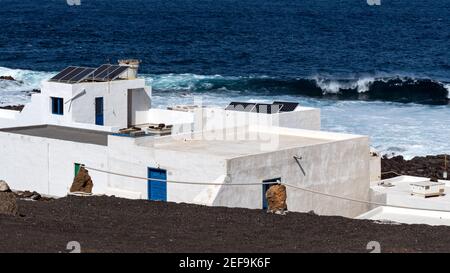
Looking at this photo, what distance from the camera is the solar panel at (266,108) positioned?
33656 millimetres

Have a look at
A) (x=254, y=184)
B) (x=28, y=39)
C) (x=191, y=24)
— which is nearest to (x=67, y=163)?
(x=254, y=184)

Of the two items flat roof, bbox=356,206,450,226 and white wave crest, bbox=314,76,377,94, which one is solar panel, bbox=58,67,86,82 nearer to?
flat roof, bbox=356,206,450,226

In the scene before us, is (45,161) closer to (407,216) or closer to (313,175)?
(313,175)

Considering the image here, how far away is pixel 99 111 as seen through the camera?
1373 inches

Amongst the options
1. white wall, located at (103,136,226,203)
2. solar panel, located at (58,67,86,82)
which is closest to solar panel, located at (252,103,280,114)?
solar panel, located at (58,67,86,82)

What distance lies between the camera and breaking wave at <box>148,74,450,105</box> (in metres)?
69.8

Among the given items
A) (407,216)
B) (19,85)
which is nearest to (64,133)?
(407,216)

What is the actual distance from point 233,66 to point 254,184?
6072 centimetres

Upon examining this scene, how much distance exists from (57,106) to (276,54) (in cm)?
6195

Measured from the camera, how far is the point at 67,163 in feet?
97.2

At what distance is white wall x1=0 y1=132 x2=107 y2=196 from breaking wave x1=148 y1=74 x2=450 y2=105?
36.6m

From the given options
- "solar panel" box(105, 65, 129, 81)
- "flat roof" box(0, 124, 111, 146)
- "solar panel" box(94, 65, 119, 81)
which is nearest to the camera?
"flat roof" box(0, 124, 111, 146)

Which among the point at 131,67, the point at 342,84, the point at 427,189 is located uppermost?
the point at 131,67

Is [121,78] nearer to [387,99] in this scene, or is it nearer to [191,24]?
[387,99]
